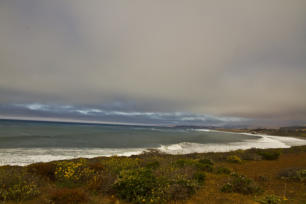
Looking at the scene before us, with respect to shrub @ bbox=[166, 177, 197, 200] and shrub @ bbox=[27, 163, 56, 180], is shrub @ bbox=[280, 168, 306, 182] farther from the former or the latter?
shrub @ bbox=[27, 163, 56, 180]

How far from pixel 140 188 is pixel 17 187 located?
13.3ft

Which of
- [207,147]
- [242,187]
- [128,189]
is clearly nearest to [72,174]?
[128,189]

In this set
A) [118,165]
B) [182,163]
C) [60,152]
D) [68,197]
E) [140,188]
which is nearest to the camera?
[68,197]

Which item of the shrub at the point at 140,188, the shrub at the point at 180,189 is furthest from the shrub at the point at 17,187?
the shrub at the point at 180,189

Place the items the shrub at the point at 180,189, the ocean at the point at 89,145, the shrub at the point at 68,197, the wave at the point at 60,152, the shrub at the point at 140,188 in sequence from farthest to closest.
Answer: the ocean at the point at 89,145 → the wave at the point at 60,152 → the shrub at the point at 180,189 → the shrub at the point at 140,188 → the shrub at the point at 68,197

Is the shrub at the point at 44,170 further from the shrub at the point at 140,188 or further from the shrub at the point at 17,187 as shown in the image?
the shrub at the point at 140,188

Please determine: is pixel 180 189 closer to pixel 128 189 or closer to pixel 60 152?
pixel 128 189

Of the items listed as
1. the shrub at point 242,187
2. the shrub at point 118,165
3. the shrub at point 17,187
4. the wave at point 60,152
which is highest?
the shrub at point 17,187

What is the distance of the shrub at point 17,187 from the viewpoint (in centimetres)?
494

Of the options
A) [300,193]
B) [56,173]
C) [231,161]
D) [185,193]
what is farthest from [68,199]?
[231,161]

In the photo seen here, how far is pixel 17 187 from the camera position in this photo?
17.1 feet

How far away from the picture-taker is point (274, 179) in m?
8.17

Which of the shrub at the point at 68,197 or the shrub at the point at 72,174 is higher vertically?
the shrub at the point at 68,197

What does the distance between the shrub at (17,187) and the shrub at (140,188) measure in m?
2.72
